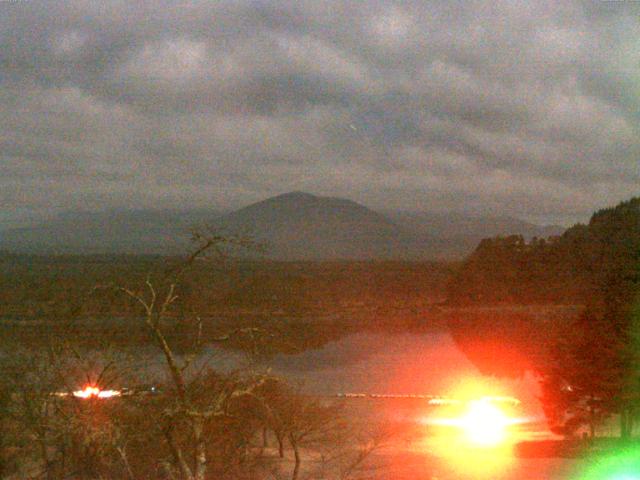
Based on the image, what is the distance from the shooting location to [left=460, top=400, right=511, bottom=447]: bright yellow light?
24.1 metres

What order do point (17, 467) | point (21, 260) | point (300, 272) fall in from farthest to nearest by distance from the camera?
→ point (300, 272) → point (21, 260) → point (17, 467)

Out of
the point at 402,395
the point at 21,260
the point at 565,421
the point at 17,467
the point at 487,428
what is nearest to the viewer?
the point at 17,467

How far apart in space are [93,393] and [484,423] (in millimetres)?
18598

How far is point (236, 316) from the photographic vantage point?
37.4 m

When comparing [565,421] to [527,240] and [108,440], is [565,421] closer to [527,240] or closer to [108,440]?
[108,440]

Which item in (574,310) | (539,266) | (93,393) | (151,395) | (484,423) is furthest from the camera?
(539,266)

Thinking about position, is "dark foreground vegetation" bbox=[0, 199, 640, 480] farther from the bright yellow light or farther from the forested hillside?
the bright yellow light

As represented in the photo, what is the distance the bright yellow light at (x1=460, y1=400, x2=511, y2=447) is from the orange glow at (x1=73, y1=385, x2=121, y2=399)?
46.4 ft

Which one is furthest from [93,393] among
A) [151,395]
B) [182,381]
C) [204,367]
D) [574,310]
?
[574,310]

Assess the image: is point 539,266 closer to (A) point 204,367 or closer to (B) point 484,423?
(B) point 484,423

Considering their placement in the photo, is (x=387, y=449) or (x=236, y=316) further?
(x=236, y=316)

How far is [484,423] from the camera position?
87.8 ft

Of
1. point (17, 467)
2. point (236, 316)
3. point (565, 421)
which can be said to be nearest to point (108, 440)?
point (17, 467)

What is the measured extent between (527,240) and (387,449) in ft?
161
